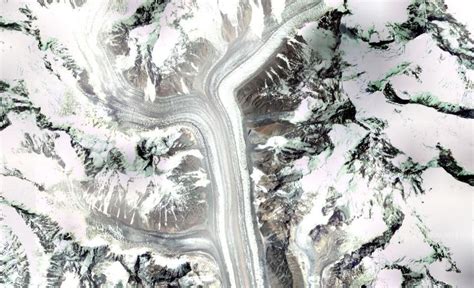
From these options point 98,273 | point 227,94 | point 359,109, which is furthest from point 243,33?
point 98,273

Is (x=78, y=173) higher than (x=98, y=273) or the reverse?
higher

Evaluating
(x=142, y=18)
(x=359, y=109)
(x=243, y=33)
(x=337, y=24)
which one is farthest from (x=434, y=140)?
(x=142, y=18)

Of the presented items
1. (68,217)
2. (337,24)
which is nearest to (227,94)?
(337,24)

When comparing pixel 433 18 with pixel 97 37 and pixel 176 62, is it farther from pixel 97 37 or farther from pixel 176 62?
pixel 97 37

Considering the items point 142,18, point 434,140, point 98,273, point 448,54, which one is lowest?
point 98,273

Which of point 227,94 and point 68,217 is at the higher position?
point 227,94

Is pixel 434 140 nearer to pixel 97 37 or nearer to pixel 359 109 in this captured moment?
pixel 359 109
